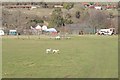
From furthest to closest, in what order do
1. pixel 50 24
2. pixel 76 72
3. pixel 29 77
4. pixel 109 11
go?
pixel 109 11, pixel 50 24, pixel 76 72, pixel 29 77

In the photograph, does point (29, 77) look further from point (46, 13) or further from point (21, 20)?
point (46, 13)

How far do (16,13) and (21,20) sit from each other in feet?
6.65

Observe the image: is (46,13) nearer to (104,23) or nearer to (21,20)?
(21,20)

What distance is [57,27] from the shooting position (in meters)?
47.0

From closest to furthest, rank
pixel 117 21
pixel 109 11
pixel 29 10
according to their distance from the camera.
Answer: pixel 117 21 → pixel 109 11 → pixel 29 10

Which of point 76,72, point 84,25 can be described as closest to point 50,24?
point 84,25

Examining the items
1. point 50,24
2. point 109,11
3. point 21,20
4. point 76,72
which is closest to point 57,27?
point 50,24

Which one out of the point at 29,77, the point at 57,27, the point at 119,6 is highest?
the point at 119,6

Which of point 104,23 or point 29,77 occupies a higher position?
point 104,23

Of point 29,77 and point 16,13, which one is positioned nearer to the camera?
point 29,77

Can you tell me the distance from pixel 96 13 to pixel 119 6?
4.65 metres

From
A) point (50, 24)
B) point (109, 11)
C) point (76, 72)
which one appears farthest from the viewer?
point (109, 11)

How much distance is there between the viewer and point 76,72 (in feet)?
26.7

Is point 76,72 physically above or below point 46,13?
below
